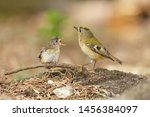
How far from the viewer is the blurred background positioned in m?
8.81

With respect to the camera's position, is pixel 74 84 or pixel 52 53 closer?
pixel 74 84

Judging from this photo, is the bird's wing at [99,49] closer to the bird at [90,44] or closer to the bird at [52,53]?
the bird at [90,44]

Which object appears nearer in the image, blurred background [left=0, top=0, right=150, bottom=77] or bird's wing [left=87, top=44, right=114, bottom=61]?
bird's wing [left=87, top=44, right=114, bottom=61]

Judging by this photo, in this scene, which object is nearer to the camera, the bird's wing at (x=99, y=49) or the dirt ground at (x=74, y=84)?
the dirt ground at (x=74, y=84)

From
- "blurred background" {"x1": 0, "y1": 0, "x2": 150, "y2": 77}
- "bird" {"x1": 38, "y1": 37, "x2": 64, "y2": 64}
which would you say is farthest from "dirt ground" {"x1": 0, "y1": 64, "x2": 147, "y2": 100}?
"blurred background" {"x1": 0, "y1": 0, "x2": 150, "y2": 77}

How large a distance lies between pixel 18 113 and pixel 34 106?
0.12 m

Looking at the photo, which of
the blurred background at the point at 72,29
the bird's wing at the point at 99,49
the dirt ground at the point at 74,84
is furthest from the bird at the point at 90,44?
the blurred background at the point at 72,29

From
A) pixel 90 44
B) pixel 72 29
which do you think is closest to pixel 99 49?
pixel 90 44

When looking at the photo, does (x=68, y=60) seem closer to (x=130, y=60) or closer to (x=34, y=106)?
(x=130, y=60)

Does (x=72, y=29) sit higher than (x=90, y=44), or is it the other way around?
(x=90, y=44)

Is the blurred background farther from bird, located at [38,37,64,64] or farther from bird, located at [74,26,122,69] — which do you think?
bird, located at [74,26,122,69]

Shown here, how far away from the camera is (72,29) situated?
1035 cm

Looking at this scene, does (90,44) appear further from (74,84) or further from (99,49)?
(74,84)

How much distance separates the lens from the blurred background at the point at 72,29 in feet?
28.9
